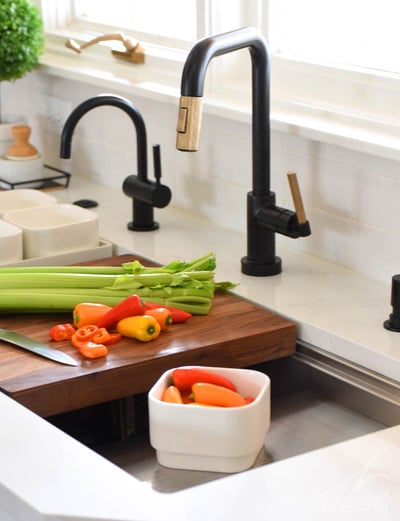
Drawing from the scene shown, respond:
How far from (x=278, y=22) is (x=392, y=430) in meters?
1.04

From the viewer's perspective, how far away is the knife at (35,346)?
1609mm

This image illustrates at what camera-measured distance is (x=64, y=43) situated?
2836mm

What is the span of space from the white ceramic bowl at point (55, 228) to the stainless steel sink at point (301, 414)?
0.44 m

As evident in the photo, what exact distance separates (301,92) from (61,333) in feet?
2.49

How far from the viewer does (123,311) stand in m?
1.69

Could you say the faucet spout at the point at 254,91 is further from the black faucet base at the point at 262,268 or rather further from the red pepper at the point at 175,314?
the red pepper at the point at 175,314

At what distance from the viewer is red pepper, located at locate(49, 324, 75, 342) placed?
5.57ft

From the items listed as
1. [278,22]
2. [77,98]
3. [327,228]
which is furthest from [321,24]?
[77,98]

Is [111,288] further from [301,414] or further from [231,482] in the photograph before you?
[231,482]

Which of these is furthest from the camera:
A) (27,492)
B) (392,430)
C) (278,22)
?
(278,22)

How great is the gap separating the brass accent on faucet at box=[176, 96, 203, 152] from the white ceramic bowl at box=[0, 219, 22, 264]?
44cm

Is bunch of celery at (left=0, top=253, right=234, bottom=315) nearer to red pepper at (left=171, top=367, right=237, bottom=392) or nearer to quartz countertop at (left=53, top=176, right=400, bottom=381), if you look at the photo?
quartz countertop at (left=53, top=176, right=400, bottom=381)

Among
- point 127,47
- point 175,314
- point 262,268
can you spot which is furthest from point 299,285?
point 127,47

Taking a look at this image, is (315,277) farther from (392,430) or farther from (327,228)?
(392,430)
